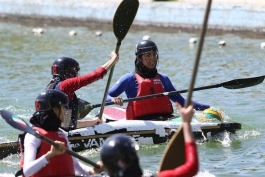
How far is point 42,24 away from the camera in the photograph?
25.4 metres

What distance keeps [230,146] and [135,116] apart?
1288 mm

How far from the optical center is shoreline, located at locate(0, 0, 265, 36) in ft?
68.4

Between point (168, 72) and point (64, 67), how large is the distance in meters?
7.73

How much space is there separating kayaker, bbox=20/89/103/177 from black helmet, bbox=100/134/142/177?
1372 mm

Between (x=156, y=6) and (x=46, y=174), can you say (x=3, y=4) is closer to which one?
(x=156, y=6)

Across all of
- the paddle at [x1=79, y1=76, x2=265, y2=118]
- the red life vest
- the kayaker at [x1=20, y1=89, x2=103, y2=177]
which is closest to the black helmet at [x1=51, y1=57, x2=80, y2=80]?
the paddle at [x1=79, y1=76, x2=265, y2=118]

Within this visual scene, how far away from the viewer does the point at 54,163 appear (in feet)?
18.2

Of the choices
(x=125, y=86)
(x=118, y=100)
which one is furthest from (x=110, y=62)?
(x=125, y=86)

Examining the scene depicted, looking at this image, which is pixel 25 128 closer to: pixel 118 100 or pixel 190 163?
pixel 190 163

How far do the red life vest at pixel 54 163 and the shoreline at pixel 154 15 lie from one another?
15434 mm

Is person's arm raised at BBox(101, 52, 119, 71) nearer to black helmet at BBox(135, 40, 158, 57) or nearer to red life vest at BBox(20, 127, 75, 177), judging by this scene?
black helmet at BBox(135, 40, 158, 57)

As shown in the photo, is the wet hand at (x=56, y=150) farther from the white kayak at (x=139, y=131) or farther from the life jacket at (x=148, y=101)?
the life jacket at (x=148, y=101)

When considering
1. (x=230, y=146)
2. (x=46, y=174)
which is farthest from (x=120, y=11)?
(x=46, y=174)

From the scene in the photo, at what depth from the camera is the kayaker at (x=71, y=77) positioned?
805cm
